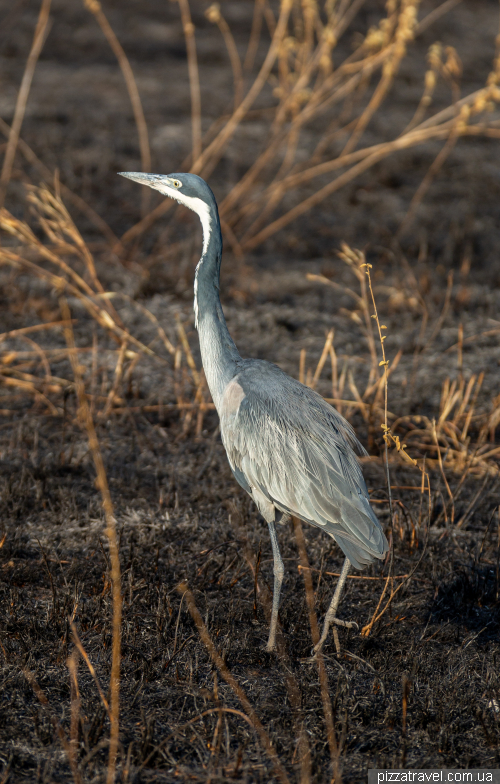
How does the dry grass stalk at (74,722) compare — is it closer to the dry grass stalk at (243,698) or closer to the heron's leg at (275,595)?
the dry grass stalk at (243,698)

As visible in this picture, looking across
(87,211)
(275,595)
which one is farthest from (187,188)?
(87,211)

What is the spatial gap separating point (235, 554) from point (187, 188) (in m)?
1.79

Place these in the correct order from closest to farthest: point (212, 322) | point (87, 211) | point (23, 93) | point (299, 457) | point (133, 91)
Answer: point (299, 457) < point (212, 322) < point (23, 93) < point (133, 91) < point (87, 211)

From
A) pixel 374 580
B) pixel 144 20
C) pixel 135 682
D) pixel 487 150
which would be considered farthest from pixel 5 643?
pixel 144 20

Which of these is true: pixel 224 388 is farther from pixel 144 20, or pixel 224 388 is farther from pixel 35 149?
pixel 144 20

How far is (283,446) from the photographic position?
3299 mm

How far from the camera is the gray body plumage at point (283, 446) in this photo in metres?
3.15

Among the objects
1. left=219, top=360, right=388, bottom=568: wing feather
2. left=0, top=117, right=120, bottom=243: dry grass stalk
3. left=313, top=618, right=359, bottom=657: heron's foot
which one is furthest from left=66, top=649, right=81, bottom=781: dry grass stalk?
left=0, top=117, right=120, bottom=243: dry grass stalk

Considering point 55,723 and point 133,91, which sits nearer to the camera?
point 55,723

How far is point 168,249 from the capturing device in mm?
7688

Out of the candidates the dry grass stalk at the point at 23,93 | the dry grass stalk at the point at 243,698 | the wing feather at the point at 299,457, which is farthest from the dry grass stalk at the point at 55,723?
the dry grass stalk at the point at 23,93

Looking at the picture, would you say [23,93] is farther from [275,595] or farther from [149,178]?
[275,595]

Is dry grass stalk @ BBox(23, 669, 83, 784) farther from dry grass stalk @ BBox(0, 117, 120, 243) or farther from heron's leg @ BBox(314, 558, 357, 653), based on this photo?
dry grass stalk @ BBox(0, 117, 120, 243)

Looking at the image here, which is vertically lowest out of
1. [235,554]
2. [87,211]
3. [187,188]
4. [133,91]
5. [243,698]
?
[235,554]
